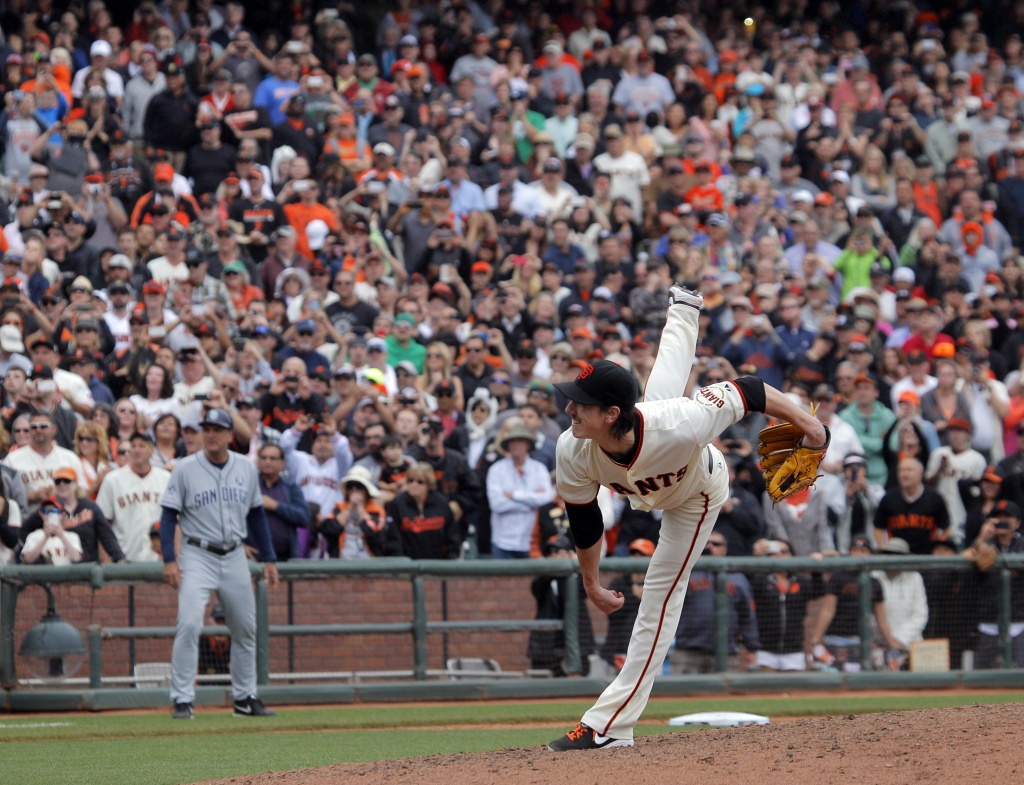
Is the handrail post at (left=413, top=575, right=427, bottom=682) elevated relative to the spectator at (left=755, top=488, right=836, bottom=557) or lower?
lower

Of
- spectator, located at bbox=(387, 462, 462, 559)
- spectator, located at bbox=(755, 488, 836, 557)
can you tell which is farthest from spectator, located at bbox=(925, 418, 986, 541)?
spectator, located at bbox=(387, 462, 462, 559)

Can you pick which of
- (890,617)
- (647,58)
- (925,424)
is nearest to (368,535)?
(890,617)

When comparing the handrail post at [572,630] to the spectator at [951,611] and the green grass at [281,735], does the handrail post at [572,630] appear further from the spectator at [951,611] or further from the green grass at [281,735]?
the spectator at [951,611]

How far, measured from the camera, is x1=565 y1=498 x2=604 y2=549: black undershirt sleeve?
21.6 feet

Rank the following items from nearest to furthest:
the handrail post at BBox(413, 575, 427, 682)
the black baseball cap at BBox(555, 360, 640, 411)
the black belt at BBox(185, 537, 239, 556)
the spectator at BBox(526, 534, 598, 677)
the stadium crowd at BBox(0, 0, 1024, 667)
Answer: the black baseball cap at BBox(555, 360, 640, 411), the black belt at BBox(185, 537, 239, 556), the handrail post at BBox(413, 575, 427, 682), the spectator at BBox(526, 534, 598, 677), the stadium crowd at BBox(0, 0, 1024, 667)

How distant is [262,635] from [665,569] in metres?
5.17

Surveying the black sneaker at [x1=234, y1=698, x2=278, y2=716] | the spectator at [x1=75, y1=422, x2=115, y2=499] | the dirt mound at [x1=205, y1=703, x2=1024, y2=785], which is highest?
the spectator at [x1=75, y1=422, x2=115, y2=499]

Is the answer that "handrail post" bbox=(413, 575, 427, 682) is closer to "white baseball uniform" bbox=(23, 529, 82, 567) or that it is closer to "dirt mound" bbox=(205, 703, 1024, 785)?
"white baseball uniform" bbox=(23, 529, 82, 567)

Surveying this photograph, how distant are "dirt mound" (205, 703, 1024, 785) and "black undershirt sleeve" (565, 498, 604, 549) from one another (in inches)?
35.9

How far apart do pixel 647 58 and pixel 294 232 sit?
6.26 m

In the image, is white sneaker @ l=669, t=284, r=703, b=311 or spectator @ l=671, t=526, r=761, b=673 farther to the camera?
spectator @ l=671, t=526, r=761, b=673

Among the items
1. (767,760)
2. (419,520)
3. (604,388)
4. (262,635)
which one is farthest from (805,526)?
(604,388)

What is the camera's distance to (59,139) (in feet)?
51.8

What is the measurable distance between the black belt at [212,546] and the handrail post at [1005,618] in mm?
6473
